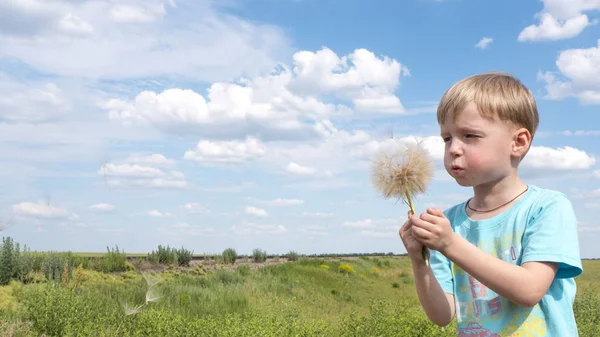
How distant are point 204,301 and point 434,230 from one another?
8368mm

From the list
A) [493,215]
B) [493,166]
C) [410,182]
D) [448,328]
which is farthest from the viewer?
[448,328]

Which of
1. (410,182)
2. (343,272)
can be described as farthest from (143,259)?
(410,182)

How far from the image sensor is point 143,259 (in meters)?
16.9

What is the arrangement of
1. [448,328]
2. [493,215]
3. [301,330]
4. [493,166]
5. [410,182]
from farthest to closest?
1. [448,328]
2. [301,330]
3. [410,182]
4. [493,215]
5. [493,166]

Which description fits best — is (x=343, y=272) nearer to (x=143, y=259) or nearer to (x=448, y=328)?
(x=143, y=259)

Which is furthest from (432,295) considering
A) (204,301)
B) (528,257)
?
Result: (204,301)

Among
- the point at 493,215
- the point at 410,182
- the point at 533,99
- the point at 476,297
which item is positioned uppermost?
the point at 533,99

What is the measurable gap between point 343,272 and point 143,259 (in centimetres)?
602

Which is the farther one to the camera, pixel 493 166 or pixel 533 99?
pixel 533 99

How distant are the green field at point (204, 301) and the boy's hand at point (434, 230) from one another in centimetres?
485

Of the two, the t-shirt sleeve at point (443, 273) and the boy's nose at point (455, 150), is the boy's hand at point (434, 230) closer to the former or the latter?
the boy's nose at point (455, 150)

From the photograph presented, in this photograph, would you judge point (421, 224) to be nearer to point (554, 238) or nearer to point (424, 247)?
point (424, 247)

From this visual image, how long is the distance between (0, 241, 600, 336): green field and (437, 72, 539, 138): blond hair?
485 cm

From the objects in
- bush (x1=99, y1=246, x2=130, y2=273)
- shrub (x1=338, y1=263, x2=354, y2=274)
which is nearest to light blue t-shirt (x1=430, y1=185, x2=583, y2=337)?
bush (x1=99, y1=246, x2=130, y2=273)
